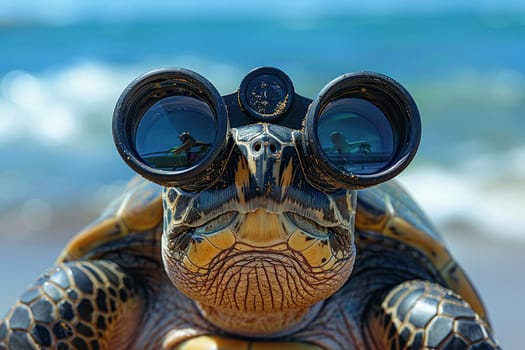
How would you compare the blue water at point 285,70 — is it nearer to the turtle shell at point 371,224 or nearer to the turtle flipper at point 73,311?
the turtle shell at point 371,224

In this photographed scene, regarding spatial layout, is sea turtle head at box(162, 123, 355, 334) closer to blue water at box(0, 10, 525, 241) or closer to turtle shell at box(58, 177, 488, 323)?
turtle shell at box(58, 177, 488, 323)

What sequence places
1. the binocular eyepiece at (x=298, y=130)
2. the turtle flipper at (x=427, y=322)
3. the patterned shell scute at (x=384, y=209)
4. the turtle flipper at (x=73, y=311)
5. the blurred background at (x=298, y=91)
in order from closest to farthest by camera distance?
the binocular eyepiece at (x=298, y=130), the turtle flipper at (x=427, y=322), the turtle flipper at (x=73, y=311), the patterned shell scute at (x=384, y=209), the blurred background at (x=298, y=91)

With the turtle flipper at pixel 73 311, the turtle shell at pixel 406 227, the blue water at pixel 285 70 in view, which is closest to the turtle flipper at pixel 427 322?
the turtle shell at pixel 406 227

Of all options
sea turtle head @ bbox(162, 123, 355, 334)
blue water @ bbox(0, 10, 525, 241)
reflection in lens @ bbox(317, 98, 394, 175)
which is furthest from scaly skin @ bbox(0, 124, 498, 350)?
blue water @ bbox(0, 10, 525, 241)

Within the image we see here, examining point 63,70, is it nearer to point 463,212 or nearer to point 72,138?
point 72,138

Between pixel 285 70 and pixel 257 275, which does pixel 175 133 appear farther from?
pixel 285 70

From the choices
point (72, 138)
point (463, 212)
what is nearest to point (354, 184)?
point (463, 212)
